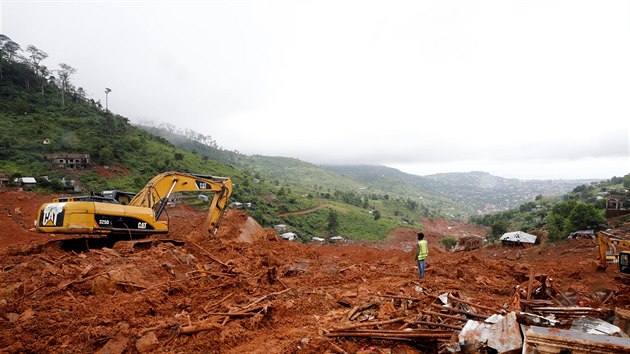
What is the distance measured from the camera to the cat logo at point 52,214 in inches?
354

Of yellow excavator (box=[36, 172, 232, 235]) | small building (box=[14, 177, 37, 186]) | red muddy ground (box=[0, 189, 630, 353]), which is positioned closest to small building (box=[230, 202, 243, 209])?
small building (box=[14, 177, 37, 186])

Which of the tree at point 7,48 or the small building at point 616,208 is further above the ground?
the tree at point 7,48

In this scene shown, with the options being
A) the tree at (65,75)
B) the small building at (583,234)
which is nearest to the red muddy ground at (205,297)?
the small building at (583,234)

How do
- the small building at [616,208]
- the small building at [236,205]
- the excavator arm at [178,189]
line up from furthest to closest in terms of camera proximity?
the small building at [236,205]
the small building at [616,208]
the excavator arm at [178,189]

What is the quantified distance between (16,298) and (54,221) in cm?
342

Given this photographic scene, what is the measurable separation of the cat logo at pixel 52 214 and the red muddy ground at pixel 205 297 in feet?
3.05

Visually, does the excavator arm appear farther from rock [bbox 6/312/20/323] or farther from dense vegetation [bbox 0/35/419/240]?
dense vegetation [bbox 0/35/419/240]

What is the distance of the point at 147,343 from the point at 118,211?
6.27m

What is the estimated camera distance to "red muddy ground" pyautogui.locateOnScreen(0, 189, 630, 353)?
4.88 m

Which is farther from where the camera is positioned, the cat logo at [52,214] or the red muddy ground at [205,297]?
the cat logo at [52,214]

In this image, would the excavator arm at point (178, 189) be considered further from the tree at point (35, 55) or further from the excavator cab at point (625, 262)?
the tree at point (35, 55)

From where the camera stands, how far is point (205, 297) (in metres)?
6.86

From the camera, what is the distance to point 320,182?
151 metres

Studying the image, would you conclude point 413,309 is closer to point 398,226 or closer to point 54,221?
point 54,221
